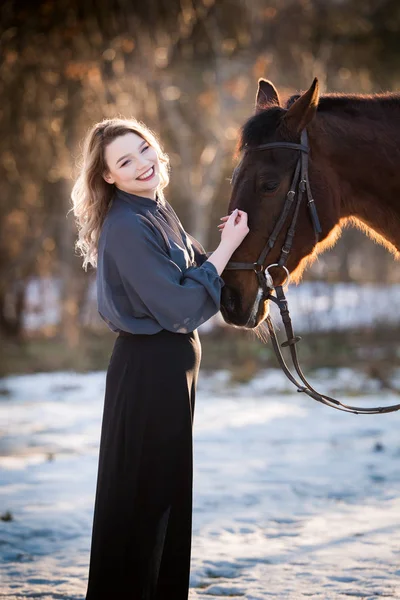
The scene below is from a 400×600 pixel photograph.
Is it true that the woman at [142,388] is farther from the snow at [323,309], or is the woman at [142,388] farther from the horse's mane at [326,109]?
the snow at [323,309]

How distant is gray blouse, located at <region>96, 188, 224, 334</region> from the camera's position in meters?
2.65

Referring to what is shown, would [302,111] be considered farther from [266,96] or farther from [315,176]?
[266,96]

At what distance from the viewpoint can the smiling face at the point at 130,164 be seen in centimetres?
281

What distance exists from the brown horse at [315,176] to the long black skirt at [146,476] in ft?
1.06

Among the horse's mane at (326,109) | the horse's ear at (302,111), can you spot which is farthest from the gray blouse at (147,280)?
the horse's ear at (302,111)

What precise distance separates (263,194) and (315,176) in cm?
23

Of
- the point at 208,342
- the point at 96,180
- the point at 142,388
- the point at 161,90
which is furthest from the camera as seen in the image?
the point at 208,342

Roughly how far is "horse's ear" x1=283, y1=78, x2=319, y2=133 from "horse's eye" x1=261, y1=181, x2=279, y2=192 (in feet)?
0.69

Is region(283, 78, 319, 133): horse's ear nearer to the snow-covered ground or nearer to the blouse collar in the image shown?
the blouse collar

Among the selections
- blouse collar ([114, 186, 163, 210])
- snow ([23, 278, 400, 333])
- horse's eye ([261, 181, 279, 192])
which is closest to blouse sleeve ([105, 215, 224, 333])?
blouse collar ([114, 186, 163, 210])

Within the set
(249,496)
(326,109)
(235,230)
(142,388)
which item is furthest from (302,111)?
(249,496)

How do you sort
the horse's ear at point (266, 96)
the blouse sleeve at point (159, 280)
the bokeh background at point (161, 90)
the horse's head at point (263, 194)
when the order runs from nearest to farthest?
the blouse sleeve at point (159, 280) → the horse's head at point (263, 194) → the horse's ear at point (266, 96) → the bokeh background at point (161, 90)

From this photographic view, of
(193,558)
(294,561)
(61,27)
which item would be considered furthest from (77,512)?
(61,27)

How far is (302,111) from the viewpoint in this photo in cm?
288
